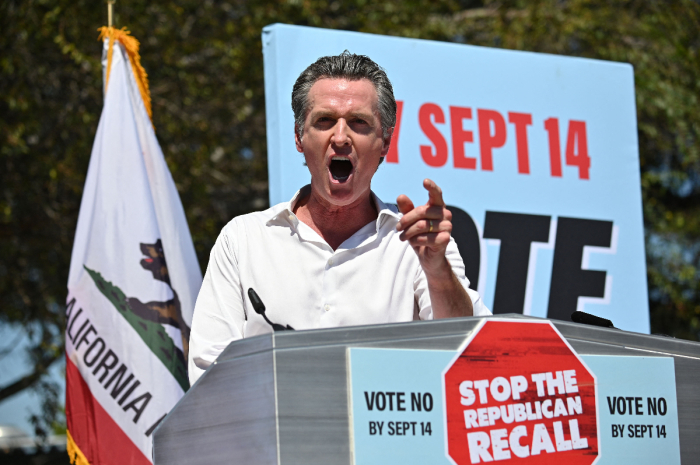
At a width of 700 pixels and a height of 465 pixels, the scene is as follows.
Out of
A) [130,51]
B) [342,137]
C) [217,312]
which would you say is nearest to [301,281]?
[217,312]

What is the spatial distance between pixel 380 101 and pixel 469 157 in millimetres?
1293

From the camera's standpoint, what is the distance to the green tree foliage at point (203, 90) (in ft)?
17.0

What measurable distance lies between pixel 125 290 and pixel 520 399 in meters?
2.07

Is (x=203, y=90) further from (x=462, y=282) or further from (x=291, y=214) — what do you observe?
(x=462, y=282)

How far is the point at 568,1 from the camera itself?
6262 millimetres

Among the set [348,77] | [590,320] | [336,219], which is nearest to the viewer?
[590,320]

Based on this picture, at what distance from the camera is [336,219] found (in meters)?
2.23

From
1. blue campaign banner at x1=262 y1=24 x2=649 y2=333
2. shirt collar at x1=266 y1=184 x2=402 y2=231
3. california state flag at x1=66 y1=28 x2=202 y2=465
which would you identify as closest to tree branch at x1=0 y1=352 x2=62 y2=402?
california state flag at x1=66 y1=28 x2=202 y2=465

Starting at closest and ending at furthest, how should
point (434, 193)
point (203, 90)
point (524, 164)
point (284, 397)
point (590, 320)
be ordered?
point (284, 397)
point (434, 193)
point (590, 320)
point (524, 164)
point (203, 90)

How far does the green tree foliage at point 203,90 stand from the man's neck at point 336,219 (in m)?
3.02

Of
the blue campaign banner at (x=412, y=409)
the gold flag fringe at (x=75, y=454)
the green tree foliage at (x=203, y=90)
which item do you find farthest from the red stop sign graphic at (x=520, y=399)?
the green tree foliage at (x=203, y=90)

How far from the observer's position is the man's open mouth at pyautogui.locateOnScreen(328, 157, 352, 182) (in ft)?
6.74

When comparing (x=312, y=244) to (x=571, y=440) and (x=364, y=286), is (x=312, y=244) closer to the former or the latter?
(x=364, y=286)

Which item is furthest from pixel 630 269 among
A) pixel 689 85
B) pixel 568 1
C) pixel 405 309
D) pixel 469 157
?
pixel 568 1
